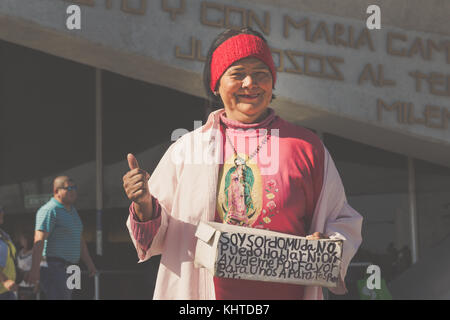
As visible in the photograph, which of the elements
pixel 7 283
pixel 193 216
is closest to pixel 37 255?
pixel 7 283

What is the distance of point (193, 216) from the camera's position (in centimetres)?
→ 261

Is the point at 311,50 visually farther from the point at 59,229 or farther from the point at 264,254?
the point at 264,254

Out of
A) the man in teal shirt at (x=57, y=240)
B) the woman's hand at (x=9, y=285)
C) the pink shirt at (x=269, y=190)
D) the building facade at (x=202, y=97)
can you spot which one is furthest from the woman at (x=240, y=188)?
the building facade at (x=202, y=97)

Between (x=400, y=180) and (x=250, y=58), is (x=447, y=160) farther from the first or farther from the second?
(x=250, y=58)

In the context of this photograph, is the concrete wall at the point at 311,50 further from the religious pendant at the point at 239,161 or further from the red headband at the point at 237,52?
the religious pendant at the point at 239,161

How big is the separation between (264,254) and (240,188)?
344 mm

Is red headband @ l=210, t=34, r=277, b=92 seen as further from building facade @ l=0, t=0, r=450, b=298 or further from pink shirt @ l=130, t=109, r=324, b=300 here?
building facade @ l=0, t=0, r=450, b=298

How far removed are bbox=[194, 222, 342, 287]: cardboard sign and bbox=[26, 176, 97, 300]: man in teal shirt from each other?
12.9 feet

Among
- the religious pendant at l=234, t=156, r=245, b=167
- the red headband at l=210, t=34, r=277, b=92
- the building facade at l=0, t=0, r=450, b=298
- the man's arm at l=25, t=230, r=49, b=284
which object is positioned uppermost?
the building facade at l=0, t=0, r=450, b=298

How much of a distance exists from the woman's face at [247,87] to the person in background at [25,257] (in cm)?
498

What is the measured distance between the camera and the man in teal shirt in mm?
6027

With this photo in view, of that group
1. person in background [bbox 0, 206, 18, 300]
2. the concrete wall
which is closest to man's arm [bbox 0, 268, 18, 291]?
person in background [bbox 0, 206, 18, 300]

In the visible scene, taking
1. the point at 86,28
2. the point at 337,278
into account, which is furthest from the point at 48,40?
the point at 337,278
